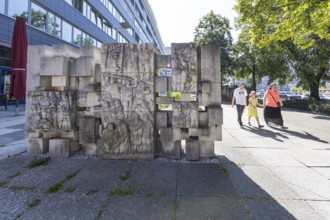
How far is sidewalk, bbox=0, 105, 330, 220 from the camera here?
8.41 feet

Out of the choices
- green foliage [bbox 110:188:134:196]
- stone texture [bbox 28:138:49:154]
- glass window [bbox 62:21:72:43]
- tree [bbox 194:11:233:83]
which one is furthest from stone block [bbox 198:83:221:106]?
tree [bbox 194:11:233:83]

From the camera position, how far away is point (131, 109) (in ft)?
14.4

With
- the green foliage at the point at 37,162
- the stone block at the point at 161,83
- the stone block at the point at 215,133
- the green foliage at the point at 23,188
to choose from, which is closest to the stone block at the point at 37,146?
the green foliage at the point at 37,162

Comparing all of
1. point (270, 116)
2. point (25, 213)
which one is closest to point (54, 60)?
point (25, 213)

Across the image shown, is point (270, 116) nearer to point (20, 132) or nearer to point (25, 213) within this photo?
point (25, 213)

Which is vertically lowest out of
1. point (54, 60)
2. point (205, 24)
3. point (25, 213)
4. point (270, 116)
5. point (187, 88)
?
point (25, 213)

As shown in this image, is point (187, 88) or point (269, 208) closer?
point (269, 208)

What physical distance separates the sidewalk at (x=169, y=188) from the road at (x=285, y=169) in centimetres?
1

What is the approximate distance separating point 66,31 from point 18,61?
12.9 meters

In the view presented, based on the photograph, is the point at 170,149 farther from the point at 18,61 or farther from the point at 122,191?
the point at 18,61

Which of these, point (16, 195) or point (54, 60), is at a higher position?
point (54, 60)

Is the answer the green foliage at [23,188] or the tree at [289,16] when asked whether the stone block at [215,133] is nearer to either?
the green foliage at [23,188]

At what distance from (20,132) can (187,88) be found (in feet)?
19.6

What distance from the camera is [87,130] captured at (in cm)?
451
